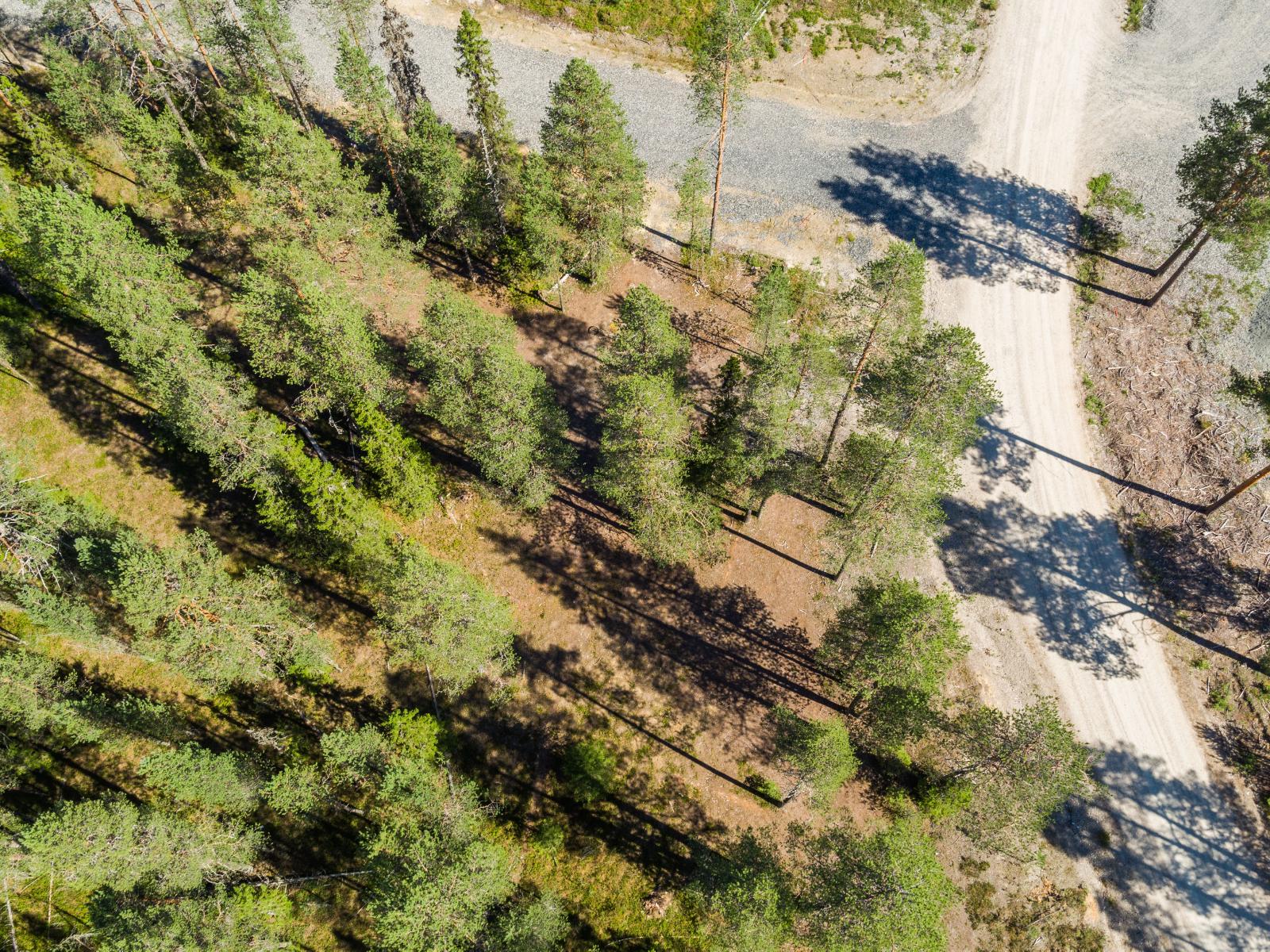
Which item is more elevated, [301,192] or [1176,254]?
[1176,254]

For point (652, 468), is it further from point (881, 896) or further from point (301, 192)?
point (301, 192)

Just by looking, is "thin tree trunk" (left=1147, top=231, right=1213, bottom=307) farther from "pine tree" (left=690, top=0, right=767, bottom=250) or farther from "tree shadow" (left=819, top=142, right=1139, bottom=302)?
"pine tree" (left=690, top=0, right=767, bottom=250)

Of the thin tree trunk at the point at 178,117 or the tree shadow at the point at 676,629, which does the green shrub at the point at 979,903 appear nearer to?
the tree shadow at the point at 676,629

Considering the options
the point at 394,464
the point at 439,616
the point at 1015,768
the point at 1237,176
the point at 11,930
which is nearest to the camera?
the point at 1015,768

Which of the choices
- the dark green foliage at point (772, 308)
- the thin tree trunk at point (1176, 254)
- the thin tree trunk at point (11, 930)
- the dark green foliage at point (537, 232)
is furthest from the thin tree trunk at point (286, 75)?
→ the thin tree trunk at point (1176, 254)

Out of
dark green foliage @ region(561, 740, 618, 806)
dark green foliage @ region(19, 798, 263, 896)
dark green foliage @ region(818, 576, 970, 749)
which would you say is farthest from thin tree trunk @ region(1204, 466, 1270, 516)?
dark green foliage @ region(19, 798, 263, 896)

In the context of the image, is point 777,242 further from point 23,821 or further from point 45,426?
point 23,821

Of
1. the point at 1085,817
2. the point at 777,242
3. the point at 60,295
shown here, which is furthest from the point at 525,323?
the point at 1085,817

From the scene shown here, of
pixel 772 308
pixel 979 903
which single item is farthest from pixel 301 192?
pixel 979 903
